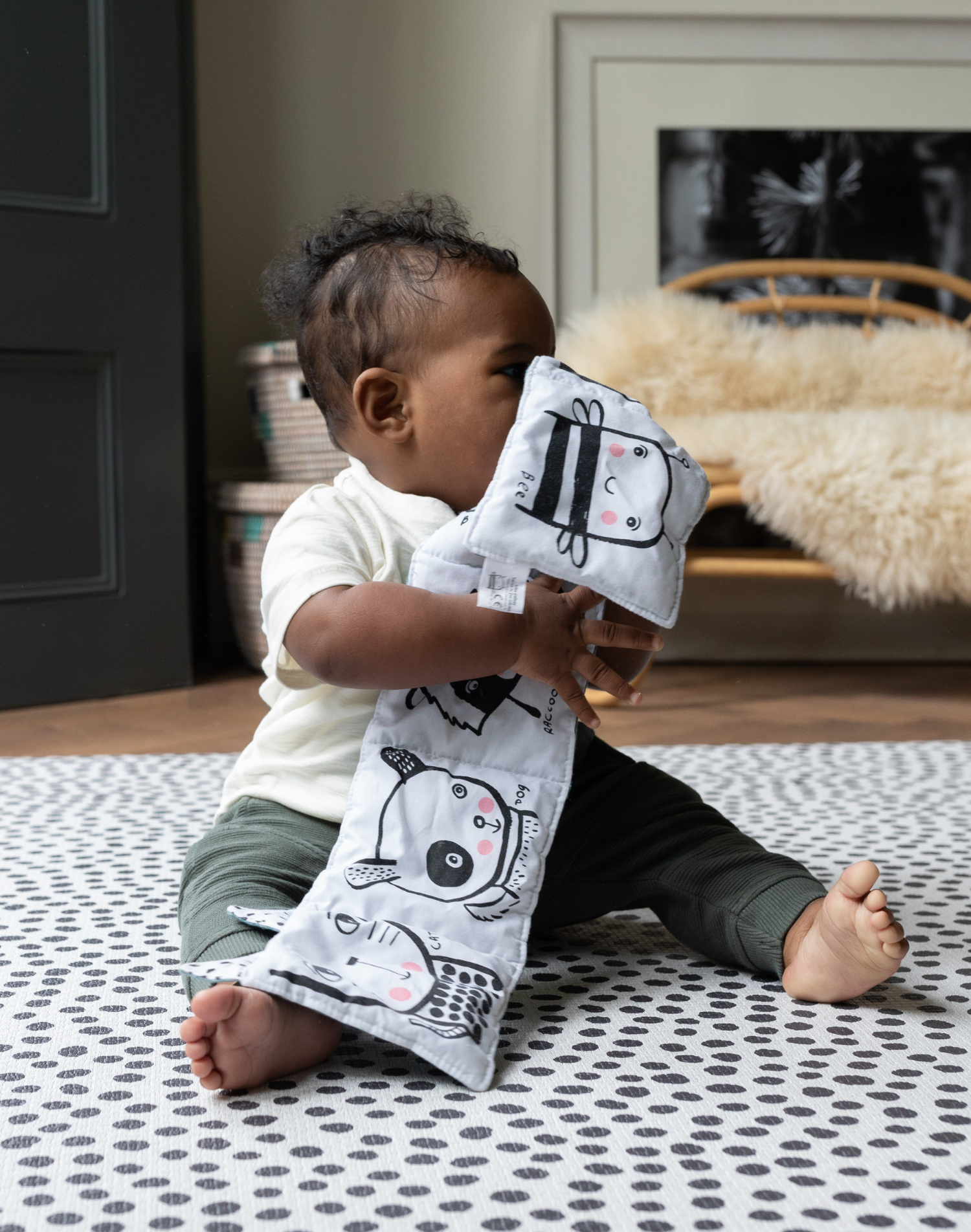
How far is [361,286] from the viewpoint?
0.78 m

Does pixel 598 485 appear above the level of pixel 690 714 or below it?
above

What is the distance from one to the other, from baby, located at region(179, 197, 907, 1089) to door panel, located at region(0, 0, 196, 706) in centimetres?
109

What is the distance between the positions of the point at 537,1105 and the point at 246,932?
0.58 feet

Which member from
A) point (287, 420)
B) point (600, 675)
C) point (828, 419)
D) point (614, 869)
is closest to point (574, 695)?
point (600, 675)

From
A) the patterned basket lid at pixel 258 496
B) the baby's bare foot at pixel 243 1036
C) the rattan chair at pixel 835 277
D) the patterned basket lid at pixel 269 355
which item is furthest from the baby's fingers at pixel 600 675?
the rattan chair at pixel 835 277

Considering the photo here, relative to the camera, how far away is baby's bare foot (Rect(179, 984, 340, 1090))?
0.58 meters

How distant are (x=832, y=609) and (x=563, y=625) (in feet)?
5.50

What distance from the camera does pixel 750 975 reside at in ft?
2.53

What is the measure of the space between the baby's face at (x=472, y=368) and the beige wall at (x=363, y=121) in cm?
165

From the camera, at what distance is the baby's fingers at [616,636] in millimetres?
703

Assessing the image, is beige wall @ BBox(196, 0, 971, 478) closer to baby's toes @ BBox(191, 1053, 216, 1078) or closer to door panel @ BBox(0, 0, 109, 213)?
door panel @ BBox(0, 0, 109, 213)

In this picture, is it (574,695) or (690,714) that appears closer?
(574,695)

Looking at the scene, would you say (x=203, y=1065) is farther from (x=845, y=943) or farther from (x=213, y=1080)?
(x=845, y=943)

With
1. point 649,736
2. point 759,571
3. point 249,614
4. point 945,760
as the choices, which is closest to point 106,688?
point 249,614
